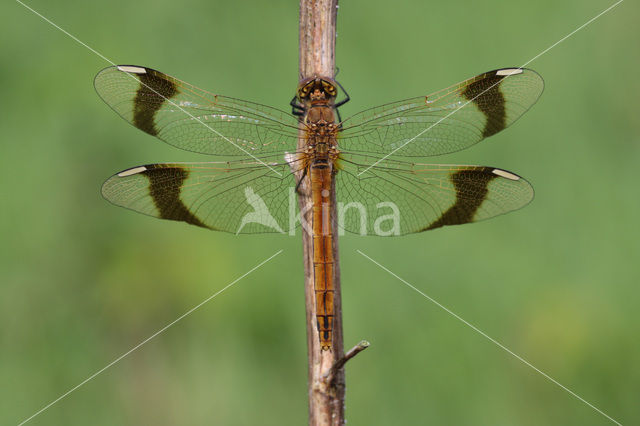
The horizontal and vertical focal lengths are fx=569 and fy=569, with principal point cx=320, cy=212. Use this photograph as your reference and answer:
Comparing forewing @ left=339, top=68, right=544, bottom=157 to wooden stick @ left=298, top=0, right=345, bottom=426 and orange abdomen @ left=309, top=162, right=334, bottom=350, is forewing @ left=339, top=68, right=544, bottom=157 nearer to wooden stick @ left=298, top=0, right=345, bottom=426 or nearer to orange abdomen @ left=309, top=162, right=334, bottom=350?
orange abdomen @ left=309, top=162, right=334, bottom=350

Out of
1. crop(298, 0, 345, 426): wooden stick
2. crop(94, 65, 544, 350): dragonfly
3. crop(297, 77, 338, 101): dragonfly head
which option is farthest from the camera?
crop(94, 65, 544, 350): dragonfly

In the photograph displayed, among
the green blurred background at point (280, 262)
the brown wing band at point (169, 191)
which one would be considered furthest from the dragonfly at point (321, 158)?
the green blurred background at point (280, 262)

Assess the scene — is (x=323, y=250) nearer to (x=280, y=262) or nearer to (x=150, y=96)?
(x=280, y=262)

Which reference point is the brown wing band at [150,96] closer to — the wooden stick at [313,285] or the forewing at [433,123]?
the wooden stick at [313,285]

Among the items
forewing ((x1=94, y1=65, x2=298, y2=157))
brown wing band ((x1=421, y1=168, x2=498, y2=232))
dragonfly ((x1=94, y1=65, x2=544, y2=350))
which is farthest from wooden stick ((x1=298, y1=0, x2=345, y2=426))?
brown wing band ((x1=421, y1=168, x2=498, y2=232))

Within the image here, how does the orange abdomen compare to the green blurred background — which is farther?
the green blurred background

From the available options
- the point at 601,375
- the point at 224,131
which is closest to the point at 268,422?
the point at 224,131

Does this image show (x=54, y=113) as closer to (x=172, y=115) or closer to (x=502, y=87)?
(x=172, y=115)
